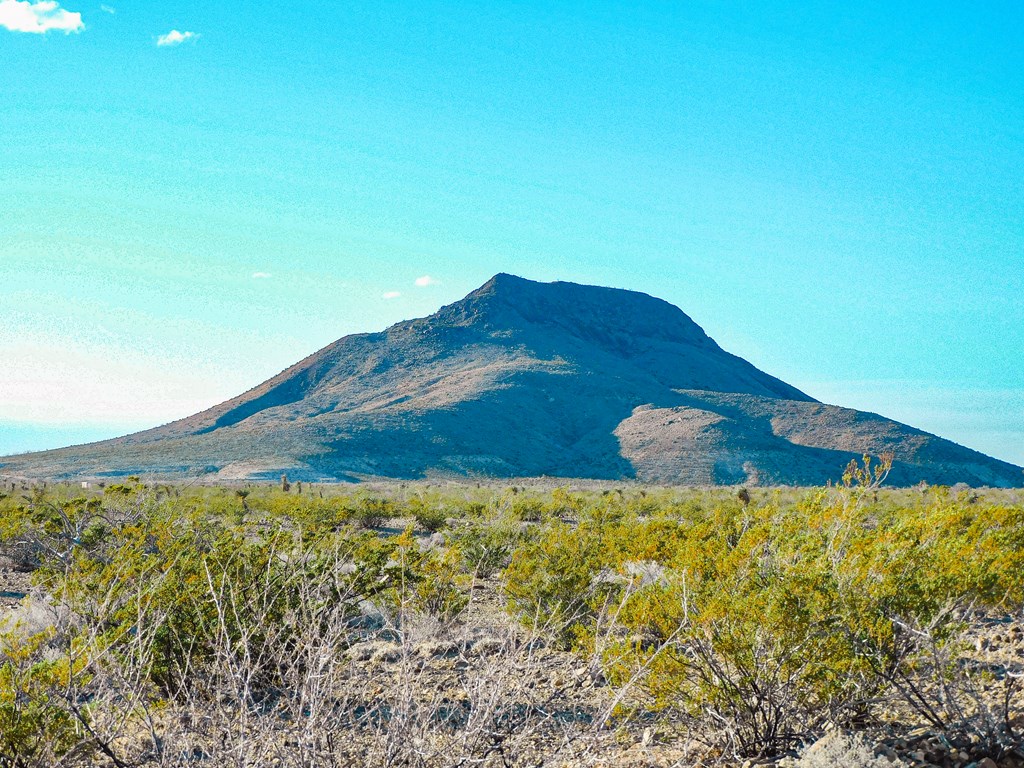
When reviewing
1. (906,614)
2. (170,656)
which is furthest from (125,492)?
(906,614)

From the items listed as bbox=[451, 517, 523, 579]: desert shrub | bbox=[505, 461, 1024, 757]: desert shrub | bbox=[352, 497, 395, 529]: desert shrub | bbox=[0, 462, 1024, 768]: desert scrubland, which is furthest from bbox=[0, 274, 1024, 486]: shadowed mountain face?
bbox=[505, 461, 1024, 757]: desert shrub

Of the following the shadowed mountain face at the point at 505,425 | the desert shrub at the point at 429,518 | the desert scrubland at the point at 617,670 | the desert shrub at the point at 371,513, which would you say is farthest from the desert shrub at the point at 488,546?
the shadowed mountain face at the point at 505,425

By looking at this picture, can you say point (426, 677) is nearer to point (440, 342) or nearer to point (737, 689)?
point (737, 689)

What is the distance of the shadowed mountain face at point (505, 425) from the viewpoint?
64125 millimetres

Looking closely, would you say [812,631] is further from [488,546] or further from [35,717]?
[488,546]

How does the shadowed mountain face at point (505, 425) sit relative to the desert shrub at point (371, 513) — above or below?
above

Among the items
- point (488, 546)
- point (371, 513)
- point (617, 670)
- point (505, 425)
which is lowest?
point (371, 513)

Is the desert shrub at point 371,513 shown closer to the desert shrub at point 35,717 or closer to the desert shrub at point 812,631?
the desert shrub at point 812,631

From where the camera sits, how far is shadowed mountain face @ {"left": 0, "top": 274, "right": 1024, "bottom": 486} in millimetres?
64125

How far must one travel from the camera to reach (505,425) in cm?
7862

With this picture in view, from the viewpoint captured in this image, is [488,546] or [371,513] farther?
[371,513]

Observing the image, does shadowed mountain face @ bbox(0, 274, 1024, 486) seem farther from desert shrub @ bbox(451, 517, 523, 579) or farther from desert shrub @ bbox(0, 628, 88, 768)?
desert shrub @ bbox(0, 628, 88, 768)

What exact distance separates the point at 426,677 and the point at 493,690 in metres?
3.01

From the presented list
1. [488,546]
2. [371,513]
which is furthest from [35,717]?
[371,513]
